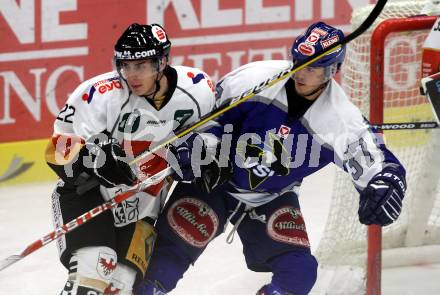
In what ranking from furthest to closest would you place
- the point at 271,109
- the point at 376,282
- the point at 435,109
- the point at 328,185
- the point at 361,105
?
the point at 328,185, the point at 361,105, the point at 376,282, the point at 435,109, the point at 271,109

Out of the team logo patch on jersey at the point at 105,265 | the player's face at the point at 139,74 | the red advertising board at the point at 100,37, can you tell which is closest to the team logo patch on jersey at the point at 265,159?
the player's face at the point at 139,74

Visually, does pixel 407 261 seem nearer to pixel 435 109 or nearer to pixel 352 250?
Answer: pixel 352 250

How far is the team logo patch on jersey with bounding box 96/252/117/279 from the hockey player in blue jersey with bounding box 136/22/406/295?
A: 7.7 inches

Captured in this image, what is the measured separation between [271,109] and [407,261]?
154cm

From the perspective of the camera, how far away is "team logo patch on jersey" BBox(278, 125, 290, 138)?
12.9 feet

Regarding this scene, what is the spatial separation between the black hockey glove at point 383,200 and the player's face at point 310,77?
38 cm

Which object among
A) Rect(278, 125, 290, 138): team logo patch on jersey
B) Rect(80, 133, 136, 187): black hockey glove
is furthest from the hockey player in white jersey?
Rect(278, 125, 290, 138): team logo patch on jersey

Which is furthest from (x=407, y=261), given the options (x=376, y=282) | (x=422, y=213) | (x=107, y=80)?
(x=107, y=80)

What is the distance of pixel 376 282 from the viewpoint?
14.9 ft

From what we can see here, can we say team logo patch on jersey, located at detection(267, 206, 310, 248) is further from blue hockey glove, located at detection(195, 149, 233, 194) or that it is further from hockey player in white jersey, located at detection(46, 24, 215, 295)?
hockey player in white jersey, located at detection(46, 24, 215, 295)

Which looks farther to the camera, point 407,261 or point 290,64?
point 407,261

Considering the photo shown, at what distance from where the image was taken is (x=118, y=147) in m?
3.81

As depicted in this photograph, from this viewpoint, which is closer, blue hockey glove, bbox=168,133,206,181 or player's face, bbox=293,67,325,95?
player's face, bbox=293,67,325,95

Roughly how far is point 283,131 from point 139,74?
1.80 feet
